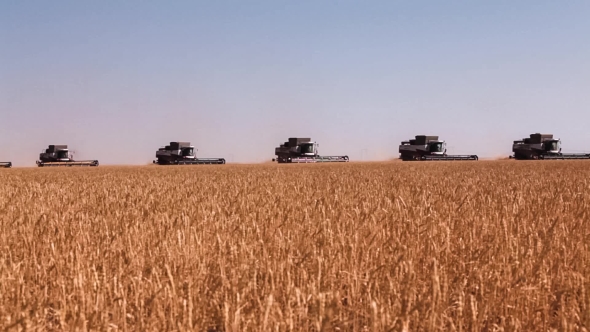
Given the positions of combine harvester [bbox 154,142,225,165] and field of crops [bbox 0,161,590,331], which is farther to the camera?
combine harvester [bbox 154,142,225,165]

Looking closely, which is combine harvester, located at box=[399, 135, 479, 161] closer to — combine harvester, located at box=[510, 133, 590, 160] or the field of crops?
combine harvester, located at box=[510, 133, 590, 160]

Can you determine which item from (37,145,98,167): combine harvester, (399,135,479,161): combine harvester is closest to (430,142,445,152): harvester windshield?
(399,135,479,161): combine harvester

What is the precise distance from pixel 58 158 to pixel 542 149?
141 feet

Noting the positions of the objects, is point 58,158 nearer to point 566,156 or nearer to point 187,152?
point 187,152

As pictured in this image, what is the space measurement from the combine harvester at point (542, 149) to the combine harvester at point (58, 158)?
126ft

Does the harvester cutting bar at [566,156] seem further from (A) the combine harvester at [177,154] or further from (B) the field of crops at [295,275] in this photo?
(B) the field of crops at [295,275]

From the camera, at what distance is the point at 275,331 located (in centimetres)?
249

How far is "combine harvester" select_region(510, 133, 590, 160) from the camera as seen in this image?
154ft

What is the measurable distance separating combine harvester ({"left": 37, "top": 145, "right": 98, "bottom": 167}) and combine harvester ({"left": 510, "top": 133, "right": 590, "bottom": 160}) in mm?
38364

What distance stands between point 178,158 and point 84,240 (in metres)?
45.3

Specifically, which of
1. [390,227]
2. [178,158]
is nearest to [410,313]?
[390,227]

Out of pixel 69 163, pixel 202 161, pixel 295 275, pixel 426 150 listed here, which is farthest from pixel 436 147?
pixel 295 275

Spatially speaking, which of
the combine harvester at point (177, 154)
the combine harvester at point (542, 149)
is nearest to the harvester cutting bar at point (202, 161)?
the combine harvester at point (177, 154)

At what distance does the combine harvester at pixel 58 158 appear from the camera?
52.3 meters
